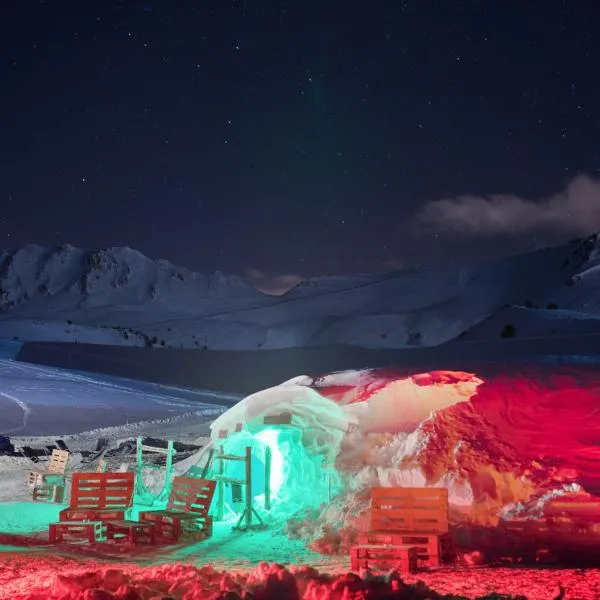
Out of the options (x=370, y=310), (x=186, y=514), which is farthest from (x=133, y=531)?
(x=370, y=310)

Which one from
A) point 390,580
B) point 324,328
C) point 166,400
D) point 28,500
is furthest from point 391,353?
point 324,328

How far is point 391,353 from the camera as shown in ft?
195

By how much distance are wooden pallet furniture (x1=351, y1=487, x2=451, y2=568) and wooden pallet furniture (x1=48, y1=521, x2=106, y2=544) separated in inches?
156

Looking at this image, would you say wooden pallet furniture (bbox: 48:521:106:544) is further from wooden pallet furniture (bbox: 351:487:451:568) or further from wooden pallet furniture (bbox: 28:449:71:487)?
wooden pallet furniture (bbox: 28:449:71:487)

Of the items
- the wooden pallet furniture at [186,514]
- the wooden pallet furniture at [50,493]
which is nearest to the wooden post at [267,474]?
the wooden pallet furniture at [186,514]

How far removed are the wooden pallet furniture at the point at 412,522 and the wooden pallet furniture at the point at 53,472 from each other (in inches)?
331

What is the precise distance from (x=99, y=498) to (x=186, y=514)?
1.62 m

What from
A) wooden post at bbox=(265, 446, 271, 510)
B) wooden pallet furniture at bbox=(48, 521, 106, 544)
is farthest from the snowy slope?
wooden pallet furniture at bbox=(48, 521, 106, 544)

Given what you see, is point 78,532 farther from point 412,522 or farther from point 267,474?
point 412,522

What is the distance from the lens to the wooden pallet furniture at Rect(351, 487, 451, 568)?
10.1m

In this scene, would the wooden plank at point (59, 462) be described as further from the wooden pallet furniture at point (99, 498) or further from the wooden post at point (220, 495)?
the wooden post at point (220, 495)

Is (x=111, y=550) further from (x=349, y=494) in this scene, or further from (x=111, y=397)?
(x=111, y=397)

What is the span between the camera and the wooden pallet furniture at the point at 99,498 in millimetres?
13117

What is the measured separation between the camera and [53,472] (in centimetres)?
1856
